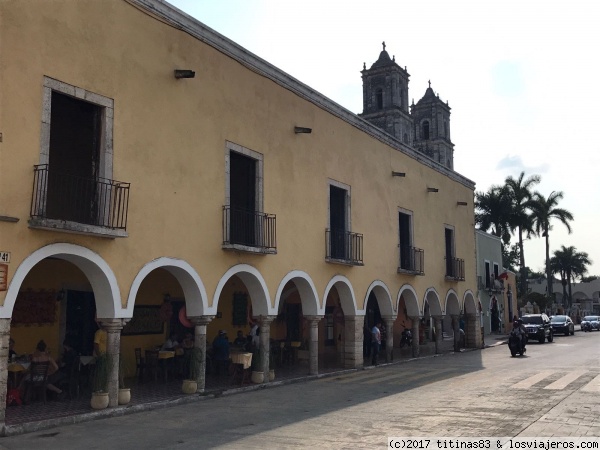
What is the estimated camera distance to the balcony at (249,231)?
13.6 m

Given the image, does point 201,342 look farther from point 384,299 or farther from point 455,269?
point 455,269

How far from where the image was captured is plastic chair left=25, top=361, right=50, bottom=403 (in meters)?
11.0

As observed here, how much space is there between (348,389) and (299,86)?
8111mm

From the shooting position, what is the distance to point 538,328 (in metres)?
31.0

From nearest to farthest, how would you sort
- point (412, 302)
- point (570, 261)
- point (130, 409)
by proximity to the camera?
1. point (130, 409)
2. point (412, 302)
3. point (570, 261)

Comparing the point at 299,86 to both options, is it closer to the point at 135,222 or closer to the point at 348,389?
the point at 135,222

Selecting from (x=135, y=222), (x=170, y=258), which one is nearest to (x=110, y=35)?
(x=135, y=222)

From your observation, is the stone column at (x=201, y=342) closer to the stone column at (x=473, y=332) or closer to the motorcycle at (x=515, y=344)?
the motorcycle at (x=515, y=344)

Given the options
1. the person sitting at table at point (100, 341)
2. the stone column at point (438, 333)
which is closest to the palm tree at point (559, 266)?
the stone column at point (438, 333)

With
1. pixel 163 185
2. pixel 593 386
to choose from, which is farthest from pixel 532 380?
pixel 163 185

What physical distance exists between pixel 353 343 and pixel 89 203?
9.95 meters

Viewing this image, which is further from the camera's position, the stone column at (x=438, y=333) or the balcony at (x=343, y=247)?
the stone column at (x=438, y=333)

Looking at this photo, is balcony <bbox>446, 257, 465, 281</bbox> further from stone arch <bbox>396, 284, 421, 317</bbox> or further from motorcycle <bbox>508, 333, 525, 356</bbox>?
motorcycle <bbox>508, 333, 525, 356</bbox>

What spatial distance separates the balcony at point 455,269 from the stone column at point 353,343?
774 cm
